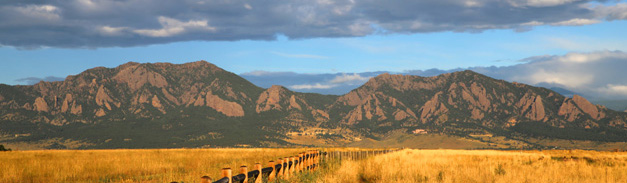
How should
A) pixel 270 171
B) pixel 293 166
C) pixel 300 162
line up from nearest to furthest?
pixel 270 171, pixel 293 166, pixel 300 162

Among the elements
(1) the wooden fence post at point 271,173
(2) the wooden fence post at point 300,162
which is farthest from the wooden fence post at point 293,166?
(1) the wooden fence post at point 271,173

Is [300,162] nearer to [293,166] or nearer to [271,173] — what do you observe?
[293,166]

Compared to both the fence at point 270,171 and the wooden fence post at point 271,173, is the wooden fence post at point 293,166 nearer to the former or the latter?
the fence at point 270,171

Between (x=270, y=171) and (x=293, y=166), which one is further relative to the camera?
(x=293, y=166)

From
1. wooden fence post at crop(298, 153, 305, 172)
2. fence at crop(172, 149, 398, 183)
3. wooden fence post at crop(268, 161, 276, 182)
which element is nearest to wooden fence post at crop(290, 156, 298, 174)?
fence at crop(172, 149, 398, 183)

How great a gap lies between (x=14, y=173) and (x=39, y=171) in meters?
1.40

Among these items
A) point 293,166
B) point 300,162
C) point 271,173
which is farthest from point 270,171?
point 300,162

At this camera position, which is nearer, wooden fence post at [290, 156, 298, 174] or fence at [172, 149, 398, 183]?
fence at [172, 149, 398, 183]

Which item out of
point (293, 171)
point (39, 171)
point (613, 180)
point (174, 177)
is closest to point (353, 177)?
point (293, 171)

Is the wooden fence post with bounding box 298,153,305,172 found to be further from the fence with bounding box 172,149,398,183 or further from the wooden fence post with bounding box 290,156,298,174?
the wooden fence post with bounding box 290,156,298,174

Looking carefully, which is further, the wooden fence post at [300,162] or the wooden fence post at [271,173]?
the wooden fence post at [300,162]

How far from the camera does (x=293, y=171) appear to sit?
1870 centimetres

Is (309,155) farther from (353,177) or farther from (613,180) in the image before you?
(613,180)

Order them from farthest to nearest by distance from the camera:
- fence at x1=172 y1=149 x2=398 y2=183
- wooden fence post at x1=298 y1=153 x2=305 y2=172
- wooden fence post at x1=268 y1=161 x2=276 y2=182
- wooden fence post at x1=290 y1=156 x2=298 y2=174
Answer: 1. wooden fence post at x1=298 y1=153 x2=305 y2=172
2. wooden fence post at x1=290 y1=156 x2=298 y2=174
3. wooden fence post at x1=268 y1=161 x2=276 y2=182
4. fence at x1=172 y1=149 x2=398 y2=183
